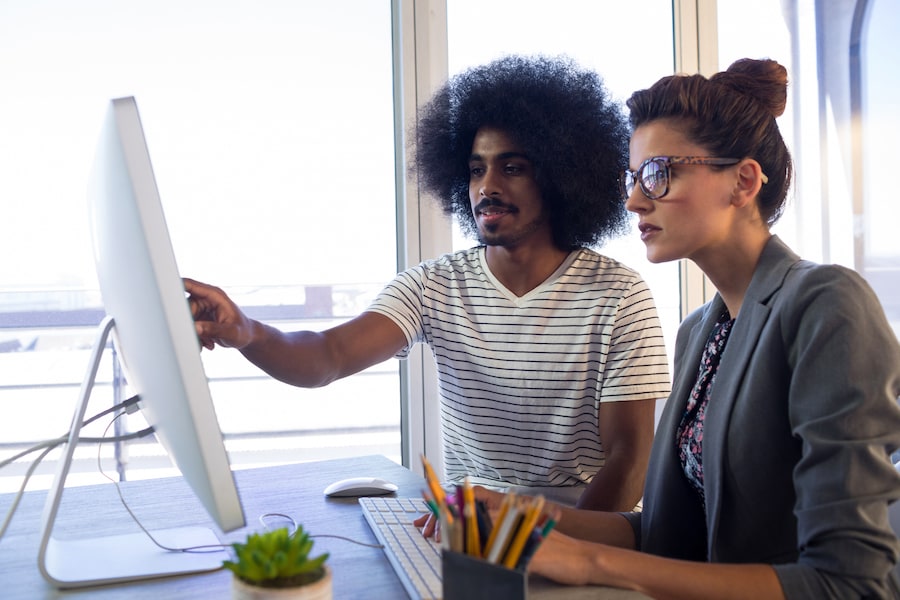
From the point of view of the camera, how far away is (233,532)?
121 cm

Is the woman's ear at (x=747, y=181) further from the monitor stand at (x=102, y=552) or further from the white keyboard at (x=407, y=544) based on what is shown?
the monitor stand at (x=102, y=552)

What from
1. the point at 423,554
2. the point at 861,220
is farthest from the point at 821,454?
the point at 861,220

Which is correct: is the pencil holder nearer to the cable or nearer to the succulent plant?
the succulent plant

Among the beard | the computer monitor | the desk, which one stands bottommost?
the desk

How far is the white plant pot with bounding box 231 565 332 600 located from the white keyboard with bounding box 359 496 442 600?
13 centimetres

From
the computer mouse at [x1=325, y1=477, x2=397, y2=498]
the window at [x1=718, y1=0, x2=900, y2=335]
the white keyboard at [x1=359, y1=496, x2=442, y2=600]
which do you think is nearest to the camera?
the white keyboard at [x1=359, y1=496, x2=442, y2=600]

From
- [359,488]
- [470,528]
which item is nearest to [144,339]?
[470,528]

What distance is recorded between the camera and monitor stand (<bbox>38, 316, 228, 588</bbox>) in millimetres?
1005

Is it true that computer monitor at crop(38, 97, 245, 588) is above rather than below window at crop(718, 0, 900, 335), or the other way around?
below

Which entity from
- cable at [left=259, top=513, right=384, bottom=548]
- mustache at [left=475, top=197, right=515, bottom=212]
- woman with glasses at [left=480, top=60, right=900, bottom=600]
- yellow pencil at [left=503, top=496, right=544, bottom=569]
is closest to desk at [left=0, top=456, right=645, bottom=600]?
cable at [left=259, top=513, right=384, bottom=548]

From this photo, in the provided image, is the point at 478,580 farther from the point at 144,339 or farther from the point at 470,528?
the point at 144,339

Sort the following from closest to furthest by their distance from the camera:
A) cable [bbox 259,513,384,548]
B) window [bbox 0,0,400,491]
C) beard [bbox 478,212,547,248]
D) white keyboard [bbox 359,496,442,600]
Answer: white keyboard [bbox 359,496,442,600] < cable [bbox 259,513,384,548] < beard [bbox 478,212,547,248] < window [bbox 0,0,400,491]

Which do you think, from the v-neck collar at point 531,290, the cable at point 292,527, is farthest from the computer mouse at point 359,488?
the v-neck collar at point 531,290

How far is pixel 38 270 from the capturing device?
2318 millimetres
